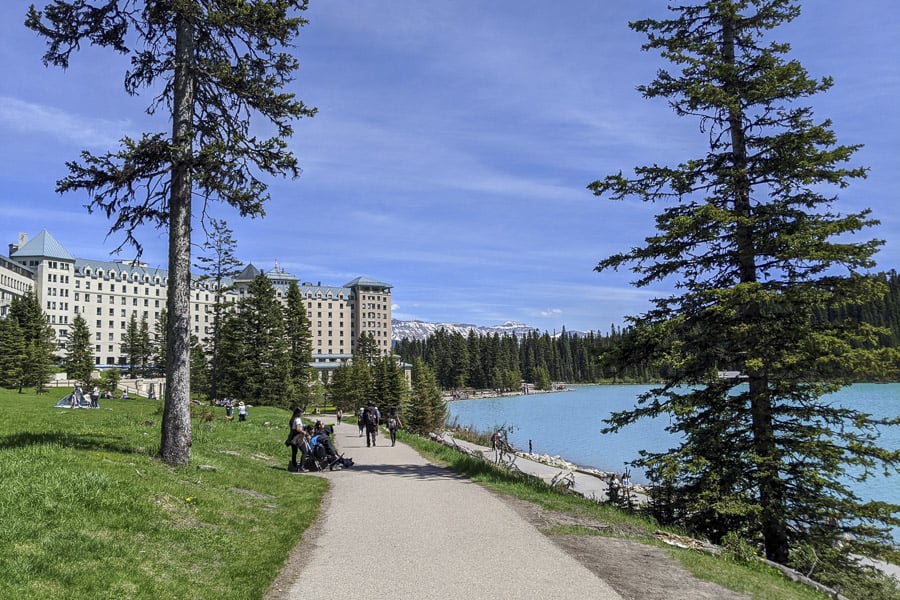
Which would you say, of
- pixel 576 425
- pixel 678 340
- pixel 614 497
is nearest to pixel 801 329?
pixel 678 340

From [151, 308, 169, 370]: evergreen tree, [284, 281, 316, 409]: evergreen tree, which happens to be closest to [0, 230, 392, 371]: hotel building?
[151, 308, 169, 370]: evergreen tree

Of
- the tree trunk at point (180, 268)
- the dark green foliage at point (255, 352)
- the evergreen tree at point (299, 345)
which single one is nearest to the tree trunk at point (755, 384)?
the tree trunk at point (180, 268)

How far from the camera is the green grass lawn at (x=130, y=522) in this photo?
19.1 ft

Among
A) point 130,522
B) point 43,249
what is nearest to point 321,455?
point 130,522

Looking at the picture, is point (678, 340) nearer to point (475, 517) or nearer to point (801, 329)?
point (801, 329)

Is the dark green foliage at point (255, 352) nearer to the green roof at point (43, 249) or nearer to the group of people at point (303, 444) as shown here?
the group of people at point (303, 444)

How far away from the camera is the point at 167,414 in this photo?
41.1 ft

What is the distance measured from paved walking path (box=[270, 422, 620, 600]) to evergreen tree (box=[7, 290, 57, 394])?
5105 centimetres

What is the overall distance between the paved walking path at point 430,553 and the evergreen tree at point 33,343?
167ft

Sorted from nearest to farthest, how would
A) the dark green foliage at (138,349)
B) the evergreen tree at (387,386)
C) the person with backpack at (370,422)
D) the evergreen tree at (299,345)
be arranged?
1. the person with backpack at (370,422)
2. the evergreen tree at (387,386)
3. the evergreen tree at (299,345)
4. the dark green foliage at (138,349)

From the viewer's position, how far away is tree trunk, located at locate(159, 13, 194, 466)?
491 inches

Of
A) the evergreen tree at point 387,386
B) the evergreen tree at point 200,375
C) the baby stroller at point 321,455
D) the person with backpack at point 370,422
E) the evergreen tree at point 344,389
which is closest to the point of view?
the baby stroller at point 321,455

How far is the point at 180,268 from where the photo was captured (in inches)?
505

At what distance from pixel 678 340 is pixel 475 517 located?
6599mm
